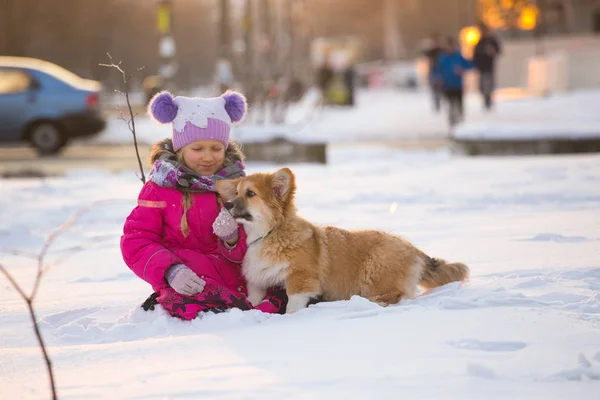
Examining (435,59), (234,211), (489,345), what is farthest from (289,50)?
(489,345)

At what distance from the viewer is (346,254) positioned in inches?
205

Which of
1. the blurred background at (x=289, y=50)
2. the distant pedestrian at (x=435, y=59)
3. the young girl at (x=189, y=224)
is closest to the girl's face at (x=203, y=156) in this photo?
the young girl at (x=189, y=224)

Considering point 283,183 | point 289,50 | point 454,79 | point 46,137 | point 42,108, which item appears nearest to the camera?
point 283,183

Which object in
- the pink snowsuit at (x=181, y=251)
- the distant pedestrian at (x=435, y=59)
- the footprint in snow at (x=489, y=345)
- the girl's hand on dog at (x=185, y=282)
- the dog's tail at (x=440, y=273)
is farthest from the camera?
the distant pedestrian at (x=435, y=59)

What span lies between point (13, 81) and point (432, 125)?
10.5m

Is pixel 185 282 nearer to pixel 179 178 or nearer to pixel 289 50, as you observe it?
pixel 179 178

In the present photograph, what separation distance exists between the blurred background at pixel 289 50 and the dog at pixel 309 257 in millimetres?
3930

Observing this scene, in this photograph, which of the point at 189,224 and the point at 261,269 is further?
the point at 189,224

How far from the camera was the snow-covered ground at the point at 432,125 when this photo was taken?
1509 cm

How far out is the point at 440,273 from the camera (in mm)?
5320

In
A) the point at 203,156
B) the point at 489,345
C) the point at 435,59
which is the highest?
the point at 435,59

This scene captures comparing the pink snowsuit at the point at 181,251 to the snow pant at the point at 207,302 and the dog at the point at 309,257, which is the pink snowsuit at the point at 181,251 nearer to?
the snow pant at the point at 207,302

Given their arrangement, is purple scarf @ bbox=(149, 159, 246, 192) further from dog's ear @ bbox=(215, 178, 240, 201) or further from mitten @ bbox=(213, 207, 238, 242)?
mitten @ bbox=(213, 207, 238, 242)

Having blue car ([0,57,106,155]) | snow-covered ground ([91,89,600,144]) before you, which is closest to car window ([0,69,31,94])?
blue car ([0,57,106,155])
